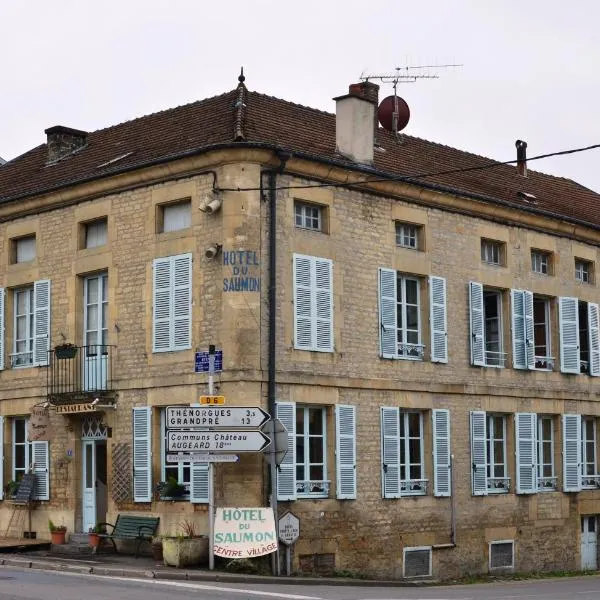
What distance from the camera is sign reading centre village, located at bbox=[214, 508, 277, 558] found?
2028 cm

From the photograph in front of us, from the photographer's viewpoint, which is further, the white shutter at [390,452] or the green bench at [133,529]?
the white shutter at [390,452]

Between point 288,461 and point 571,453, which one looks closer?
point 288,461

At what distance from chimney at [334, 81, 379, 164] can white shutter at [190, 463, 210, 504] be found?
21.8 feet

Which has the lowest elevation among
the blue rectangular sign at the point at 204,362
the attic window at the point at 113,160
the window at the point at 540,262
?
the blue rectangular sign at the point at 204,362

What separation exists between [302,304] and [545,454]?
8.29 meters

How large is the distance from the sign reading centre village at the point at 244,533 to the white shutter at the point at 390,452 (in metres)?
3.68

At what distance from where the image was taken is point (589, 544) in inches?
1136

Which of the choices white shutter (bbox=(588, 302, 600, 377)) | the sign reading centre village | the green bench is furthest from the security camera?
white shutter (bbox=(588, 302, 600, 377))

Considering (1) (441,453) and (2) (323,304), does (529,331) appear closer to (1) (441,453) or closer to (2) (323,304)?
(1) (441,453)

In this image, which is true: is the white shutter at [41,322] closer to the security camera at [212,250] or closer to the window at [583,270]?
the security camera at [212,250]

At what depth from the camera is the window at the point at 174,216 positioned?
74.8ft

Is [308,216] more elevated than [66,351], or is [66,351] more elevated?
[308,216]

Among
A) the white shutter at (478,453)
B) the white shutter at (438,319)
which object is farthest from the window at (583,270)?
the white shutter at (438,319)

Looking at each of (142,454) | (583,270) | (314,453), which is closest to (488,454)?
(314,453)
